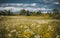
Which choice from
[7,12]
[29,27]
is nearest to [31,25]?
[29,27]

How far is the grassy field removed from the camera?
67.7 inches

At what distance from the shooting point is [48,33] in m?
1.72

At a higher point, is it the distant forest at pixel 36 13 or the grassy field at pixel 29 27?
the distant forest at pixel 36 13

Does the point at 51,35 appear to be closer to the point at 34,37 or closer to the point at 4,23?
the point at 34,37

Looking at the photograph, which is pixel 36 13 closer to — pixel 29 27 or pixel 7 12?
pixel 29 27

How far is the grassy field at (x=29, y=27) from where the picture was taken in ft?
5.64

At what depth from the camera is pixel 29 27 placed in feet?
5.69

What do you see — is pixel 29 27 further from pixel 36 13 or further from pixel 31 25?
pixel 36 13

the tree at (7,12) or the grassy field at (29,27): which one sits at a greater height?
the tree at (7,12)

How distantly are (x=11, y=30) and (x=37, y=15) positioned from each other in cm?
42

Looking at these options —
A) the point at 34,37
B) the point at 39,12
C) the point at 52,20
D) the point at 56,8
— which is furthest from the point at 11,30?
the point at 56,8

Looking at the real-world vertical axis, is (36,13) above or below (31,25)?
above

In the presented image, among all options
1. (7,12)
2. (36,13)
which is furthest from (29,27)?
(7,12)

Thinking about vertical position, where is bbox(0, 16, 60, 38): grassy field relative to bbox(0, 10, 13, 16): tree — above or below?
below
